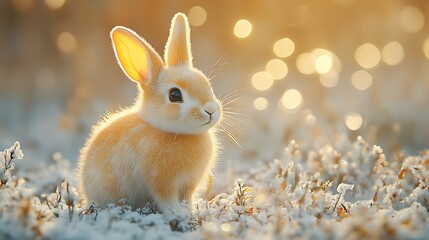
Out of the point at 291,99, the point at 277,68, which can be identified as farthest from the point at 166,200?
the point at 277,68

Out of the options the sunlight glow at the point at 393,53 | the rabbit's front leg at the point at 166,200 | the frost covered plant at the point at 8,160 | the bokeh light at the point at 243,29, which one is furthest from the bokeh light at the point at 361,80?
the frost covered plant at the point at 8,160

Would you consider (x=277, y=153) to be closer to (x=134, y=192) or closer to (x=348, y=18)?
(x=134, y=192)

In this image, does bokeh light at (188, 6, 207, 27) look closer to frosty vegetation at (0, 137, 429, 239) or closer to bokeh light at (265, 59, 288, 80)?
bokeh light at (265, 59, 288, 80)

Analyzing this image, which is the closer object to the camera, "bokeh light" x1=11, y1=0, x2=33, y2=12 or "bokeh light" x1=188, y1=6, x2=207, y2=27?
"bokeh light" x1=11, y1=0, x2=33, y2=12

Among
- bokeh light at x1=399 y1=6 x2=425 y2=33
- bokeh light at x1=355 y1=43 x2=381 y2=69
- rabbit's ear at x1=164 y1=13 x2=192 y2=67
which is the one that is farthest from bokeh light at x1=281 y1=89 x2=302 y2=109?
rabbit's ear at x1=164 y1=13 x2=192 y2=67

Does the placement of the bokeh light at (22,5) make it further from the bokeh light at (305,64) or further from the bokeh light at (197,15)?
the bokeh light at (305,64)
